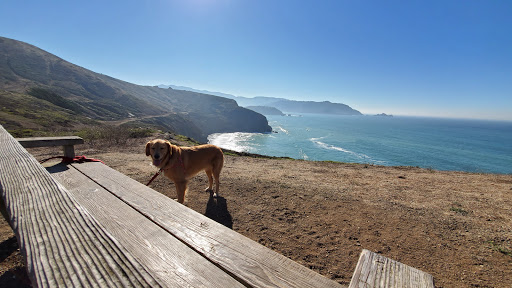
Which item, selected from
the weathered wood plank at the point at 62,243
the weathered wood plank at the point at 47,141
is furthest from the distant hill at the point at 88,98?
the weathered wood plank at the point at 62,243

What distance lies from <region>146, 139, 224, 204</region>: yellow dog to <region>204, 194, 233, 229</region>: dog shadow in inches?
37.3

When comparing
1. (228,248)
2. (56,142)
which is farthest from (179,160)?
(228,248)

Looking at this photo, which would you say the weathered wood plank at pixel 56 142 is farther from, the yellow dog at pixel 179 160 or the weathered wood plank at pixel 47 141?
the yellow dog at pixel 179 160

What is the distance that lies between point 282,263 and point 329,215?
560 cm

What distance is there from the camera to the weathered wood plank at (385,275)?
1.09 meters

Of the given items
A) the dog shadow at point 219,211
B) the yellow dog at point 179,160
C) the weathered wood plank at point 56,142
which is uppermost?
the weathered wood plank at point 56,142

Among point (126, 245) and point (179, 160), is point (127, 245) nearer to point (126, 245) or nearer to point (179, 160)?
point (126, 245)

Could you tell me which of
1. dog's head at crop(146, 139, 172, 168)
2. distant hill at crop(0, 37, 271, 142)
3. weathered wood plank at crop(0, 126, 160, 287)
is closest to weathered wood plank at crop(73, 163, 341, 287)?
weathered wood plank at crop(0, 126, 160, 287)

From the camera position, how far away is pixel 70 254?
3.05 ft

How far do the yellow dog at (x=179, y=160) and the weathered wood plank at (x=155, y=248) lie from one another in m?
3.21

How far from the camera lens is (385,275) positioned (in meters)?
1.13

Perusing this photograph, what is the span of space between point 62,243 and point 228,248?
2.70ft

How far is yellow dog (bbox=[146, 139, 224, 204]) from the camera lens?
208 inches

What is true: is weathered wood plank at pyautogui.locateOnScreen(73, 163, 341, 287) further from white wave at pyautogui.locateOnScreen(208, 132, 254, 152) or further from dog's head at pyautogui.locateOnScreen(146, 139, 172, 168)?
white wave at pyautogui.locateOnScreen(208, 132, 254, 152)
